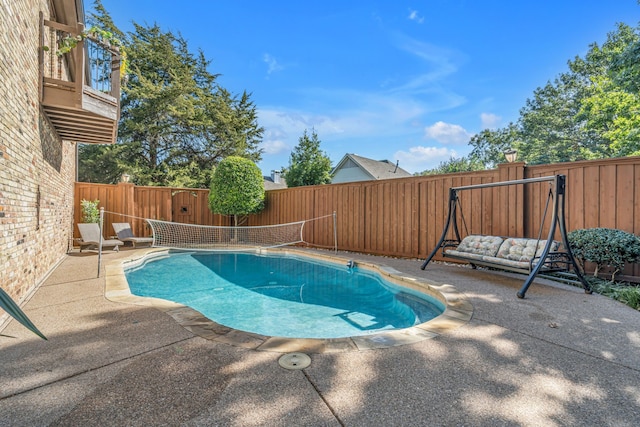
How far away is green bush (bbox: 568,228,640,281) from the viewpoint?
413cm

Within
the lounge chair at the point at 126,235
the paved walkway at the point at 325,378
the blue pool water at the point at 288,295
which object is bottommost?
the blue pool water at the point at 288,295

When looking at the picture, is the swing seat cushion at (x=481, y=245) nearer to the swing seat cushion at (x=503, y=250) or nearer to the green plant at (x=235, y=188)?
the swing seat cushion at (x=503, y=250)

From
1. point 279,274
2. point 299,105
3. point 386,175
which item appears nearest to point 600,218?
point 279,274

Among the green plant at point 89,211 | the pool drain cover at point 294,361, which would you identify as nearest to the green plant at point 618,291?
the pool drain cover at point 294,361

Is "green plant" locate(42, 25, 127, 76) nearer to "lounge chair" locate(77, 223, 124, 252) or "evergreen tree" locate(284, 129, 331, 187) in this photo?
"lounge chair" locate(77, 223, 124, 252)

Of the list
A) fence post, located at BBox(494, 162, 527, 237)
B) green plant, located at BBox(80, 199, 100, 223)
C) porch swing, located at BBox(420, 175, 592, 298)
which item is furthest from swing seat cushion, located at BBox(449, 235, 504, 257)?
green plant, located at BBox(80, 199, 100, 223)

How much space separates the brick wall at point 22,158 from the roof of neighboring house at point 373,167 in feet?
49.2

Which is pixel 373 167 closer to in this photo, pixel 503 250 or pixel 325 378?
pixel 503 250

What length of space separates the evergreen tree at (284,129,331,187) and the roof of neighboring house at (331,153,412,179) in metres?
3.74

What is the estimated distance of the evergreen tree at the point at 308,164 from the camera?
14578mm

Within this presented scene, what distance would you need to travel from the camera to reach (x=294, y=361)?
2104 mm

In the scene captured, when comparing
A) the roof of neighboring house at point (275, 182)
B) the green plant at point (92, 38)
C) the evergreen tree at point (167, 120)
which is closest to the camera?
the green plant at point (92, 38)

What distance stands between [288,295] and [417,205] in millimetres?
3893

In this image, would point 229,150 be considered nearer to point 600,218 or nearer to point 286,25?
point 286,25
